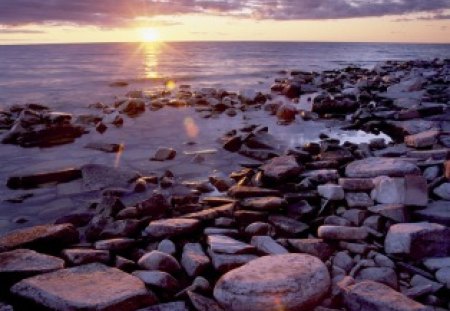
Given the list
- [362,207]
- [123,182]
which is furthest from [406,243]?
[123,182]

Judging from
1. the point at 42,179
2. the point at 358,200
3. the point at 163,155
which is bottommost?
the point at 42,179

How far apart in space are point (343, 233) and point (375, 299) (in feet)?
3.59

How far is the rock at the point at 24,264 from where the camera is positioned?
308 cm

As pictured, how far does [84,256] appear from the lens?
3408 mm

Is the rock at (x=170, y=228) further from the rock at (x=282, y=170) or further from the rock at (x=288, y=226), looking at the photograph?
the rock at (x=282, y=170)

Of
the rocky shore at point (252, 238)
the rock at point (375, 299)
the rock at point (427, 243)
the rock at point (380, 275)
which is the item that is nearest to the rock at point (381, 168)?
the rocky shore at point (252, 238)

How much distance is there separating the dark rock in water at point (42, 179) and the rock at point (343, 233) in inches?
146

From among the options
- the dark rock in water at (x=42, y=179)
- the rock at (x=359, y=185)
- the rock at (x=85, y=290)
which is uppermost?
the rock at (x=359, y=185)

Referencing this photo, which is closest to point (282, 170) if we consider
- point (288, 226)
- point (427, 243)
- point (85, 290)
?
point (288, 226)

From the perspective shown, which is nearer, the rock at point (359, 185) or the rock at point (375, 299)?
the rock at point (375, 299)

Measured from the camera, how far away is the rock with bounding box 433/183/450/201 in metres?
4.36

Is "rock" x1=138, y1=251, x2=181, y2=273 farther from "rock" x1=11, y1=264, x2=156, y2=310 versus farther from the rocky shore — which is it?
"rock" x1=11, y1=264, x2=156, y2=310

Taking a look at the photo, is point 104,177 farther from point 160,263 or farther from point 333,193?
point 333,193

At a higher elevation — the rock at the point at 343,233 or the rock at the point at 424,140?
the rock at the point at 424,140
